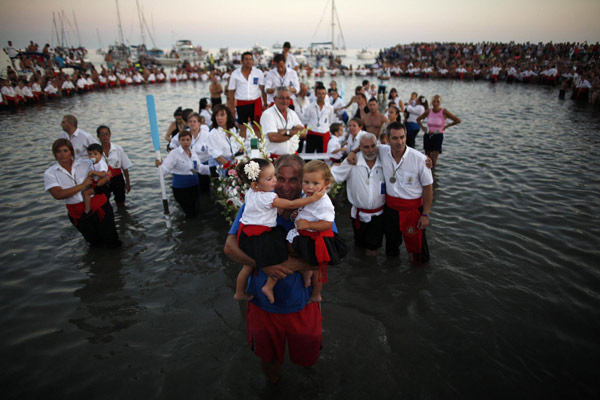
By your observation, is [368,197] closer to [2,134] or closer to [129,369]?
[129,369]

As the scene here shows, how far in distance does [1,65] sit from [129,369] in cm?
3480

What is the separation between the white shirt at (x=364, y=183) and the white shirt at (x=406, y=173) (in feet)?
0.37

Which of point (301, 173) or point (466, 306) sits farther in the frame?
point (466, 306)

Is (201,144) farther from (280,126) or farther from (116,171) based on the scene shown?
(116,171)

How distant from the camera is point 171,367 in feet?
11.8

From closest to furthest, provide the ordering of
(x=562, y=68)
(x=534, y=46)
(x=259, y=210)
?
(x=259, y=210)
(x=562, y=68)
(x=534, y=46)

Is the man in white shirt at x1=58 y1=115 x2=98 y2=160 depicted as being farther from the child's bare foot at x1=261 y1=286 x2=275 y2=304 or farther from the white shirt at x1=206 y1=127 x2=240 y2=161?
the child's bare foot at x1=261 y1=286 x2=275 y2=304

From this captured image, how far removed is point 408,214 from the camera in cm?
469

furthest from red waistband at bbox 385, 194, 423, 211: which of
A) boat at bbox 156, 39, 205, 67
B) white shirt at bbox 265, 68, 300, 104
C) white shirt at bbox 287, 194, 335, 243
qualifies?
boat at bbox 156, 39, 205, 67

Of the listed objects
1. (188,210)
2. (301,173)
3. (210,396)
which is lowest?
(210,396)

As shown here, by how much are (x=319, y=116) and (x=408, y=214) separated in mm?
4609

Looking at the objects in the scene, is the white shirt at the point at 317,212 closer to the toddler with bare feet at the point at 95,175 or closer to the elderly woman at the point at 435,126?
the toddler with bare feet at the point at 95,175

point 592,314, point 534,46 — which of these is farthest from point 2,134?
point 534,46

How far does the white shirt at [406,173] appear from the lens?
14.6 ft
